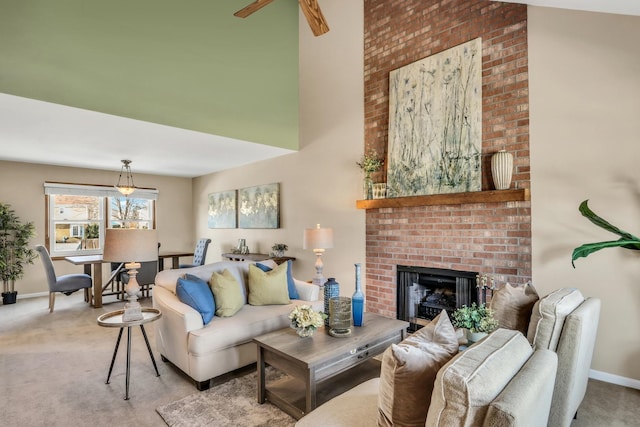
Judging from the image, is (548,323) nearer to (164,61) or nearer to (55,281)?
(164,61)

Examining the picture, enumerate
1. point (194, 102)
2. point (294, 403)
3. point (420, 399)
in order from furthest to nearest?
point (194, 102), point (294, 403), point (420, 399)

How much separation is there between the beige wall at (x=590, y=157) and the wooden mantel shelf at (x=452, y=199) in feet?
0.54

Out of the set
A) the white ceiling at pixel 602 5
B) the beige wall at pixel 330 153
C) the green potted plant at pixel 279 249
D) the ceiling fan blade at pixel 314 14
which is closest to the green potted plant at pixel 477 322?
the ceiling fan blade at pixel 314 14

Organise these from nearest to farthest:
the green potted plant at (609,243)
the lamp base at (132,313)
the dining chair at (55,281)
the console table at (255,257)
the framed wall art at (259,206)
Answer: the green potted plant at (609,243) < the lamp base at (132,313) < the dining chair at (55,281) < the console table at (255,257) < the framed wall art at (259,206)

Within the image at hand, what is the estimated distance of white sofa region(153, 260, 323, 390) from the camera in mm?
2717

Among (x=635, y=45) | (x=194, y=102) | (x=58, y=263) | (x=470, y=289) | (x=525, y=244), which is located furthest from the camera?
(x=58, y=263)

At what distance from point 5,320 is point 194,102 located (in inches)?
155

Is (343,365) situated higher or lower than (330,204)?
lower

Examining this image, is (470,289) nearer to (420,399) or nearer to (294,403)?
(294,403)

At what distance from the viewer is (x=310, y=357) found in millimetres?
2184

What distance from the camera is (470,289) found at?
3.62m

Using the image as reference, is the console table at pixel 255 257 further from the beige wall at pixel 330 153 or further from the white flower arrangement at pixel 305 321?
the white flower arrangement at pixel 305 321

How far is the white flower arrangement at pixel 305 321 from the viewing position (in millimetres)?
2477

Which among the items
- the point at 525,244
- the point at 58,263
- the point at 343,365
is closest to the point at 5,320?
the point at 58,263
